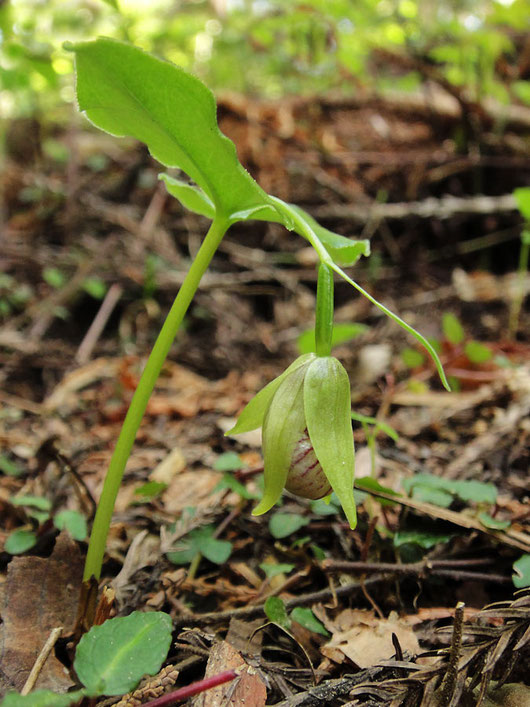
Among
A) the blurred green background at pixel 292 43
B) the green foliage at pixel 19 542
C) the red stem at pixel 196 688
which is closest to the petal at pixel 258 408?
the red stem at pixel 196 688

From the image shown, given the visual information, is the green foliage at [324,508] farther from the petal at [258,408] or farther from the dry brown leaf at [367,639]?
the petal at [258,408]

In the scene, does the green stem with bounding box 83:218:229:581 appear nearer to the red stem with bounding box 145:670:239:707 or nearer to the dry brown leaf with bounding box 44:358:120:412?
the red stem with bounding box 145:670:239:707

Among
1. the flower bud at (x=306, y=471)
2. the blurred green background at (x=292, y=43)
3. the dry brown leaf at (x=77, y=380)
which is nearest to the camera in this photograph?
the flower bud at (x=306, y=471)

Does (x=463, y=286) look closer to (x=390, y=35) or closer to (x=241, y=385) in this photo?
(x=241, y=385)

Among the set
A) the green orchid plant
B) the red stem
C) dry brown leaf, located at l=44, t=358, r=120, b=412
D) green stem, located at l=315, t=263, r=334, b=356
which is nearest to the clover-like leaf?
the red stem

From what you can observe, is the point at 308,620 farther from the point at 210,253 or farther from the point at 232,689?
the point at 210,253

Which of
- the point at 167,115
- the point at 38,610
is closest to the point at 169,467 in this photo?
the point at 38,610

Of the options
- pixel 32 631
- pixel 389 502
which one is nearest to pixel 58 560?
pixel 32 631

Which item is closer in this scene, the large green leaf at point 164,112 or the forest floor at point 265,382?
the large green leaf at point 164,112
